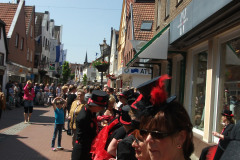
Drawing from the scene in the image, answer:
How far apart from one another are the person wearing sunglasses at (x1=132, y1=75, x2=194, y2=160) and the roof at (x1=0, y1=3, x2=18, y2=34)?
1071 inches

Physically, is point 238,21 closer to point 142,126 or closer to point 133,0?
point 142,126

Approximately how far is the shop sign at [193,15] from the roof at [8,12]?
72.6ft

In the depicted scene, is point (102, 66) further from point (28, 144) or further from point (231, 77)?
point (231, 77)

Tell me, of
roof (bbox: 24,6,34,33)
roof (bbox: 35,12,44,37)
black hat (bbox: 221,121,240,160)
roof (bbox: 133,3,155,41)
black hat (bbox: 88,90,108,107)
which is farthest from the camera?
roof (bbox: 35,12,44,37)

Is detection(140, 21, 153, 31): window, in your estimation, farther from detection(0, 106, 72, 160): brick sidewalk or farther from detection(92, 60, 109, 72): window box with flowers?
detection(0, 106, 72, 160): brick sidewalk

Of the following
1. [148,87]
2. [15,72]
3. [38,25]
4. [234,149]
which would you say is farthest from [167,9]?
[38,25]

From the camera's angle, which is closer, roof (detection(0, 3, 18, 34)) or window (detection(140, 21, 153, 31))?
window (detection(140, 21, 153, 31))

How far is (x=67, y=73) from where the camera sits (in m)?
75.6

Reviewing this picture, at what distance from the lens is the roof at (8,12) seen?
26906 millimetres

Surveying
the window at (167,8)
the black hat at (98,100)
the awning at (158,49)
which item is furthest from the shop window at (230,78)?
the window at (167,8)

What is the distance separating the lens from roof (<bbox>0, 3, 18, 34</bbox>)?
26.9m

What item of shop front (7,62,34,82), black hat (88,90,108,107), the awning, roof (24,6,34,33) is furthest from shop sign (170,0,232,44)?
roof (24,6,34,33)

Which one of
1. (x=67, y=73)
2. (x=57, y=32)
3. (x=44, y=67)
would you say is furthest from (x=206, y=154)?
(x=67, y=73)

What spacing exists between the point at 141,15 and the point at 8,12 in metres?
13.1
